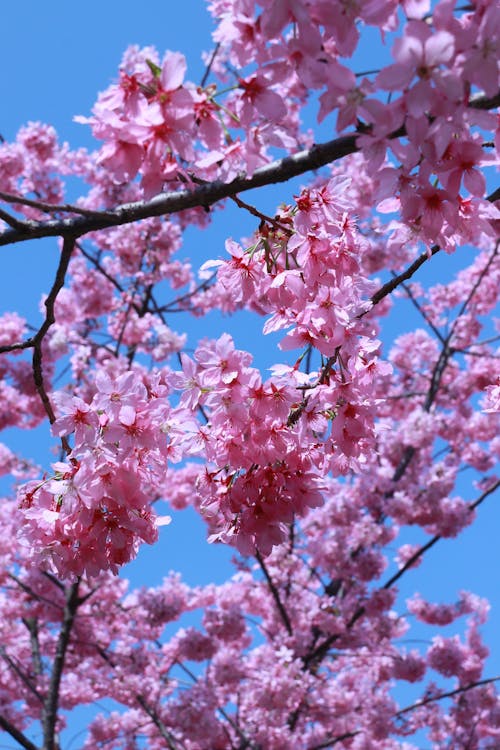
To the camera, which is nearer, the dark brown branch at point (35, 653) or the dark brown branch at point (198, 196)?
the dark brown branch at point (198, 196)

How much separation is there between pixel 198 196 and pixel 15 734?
4.24 metres

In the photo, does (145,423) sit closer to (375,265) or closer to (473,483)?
(375,265)

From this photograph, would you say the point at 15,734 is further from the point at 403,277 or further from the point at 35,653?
the point at 403,277

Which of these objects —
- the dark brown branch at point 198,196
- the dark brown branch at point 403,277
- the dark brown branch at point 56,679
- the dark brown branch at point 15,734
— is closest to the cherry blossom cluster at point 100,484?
the dark brown branch at point 198,196

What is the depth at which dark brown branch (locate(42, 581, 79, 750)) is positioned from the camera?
20.3 ft

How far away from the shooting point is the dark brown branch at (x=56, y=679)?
6.20 metres

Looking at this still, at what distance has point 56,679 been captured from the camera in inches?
257

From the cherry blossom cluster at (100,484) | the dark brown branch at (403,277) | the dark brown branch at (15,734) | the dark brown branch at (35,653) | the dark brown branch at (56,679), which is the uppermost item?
the dark brown branch at (35,653)

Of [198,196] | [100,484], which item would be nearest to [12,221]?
[198,196]

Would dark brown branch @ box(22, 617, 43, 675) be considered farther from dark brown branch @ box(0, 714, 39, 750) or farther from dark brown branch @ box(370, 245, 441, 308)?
dark brown branch @ box(370, 245, 441, 308)

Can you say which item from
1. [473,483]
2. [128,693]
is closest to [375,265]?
[473,483]

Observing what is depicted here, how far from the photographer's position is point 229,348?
218cm

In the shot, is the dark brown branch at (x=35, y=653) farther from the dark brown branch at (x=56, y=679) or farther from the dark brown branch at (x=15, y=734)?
the dark brown branch at (x=15, y=734)

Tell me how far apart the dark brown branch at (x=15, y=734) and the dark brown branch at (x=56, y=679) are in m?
1.06
